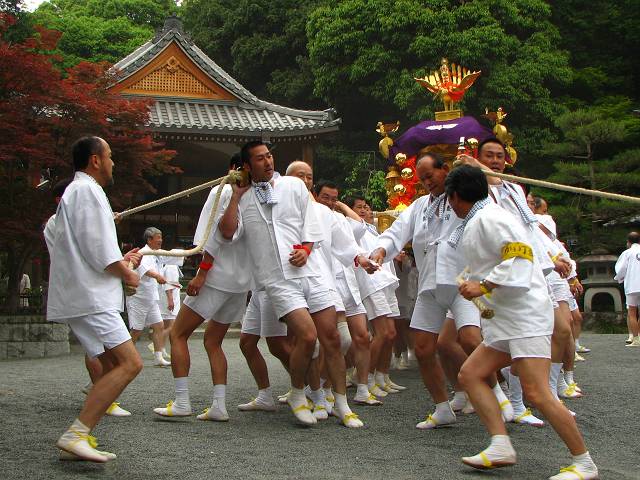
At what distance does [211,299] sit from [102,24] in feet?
114

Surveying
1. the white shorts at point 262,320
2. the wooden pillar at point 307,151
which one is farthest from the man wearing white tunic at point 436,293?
the wooden pillar at point 307,151

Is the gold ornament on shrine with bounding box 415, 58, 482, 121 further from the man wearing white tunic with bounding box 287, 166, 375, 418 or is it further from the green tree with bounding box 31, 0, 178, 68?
the green tree with bounding box 31, 0, 178, 68

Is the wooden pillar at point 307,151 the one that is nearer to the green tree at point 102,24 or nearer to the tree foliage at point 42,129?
the tree foliage at point 42,129

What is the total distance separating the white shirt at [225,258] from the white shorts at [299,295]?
17.5 inches

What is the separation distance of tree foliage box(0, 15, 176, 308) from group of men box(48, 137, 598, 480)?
7.81 metres

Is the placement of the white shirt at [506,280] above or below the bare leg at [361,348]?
above

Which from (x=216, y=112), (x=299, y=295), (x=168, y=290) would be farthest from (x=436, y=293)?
(x=216, y=112)

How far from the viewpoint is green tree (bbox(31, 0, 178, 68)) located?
3634cm

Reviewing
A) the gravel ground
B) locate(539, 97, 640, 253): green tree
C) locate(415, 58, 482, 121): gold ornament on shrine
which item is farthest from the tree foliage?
locate(539, 97, 640, 253): green tree

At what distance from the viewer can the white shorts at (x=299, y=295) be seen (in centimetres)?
607

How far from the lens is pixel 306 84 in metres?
31.9

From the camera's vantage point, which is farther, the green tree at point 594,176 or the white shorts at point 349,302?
the green tree at point 594,176

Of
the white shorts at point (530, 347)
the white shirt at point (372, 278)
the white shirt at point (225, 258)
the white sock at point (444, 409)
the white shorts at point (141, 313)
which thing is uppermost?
the white shirt at point (225, 258)

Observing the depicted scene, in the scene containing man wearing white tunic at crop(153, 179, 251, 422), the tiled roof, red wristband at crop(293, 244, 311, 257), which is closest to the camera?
red wristband at crop(293, 244, 311, 257)
